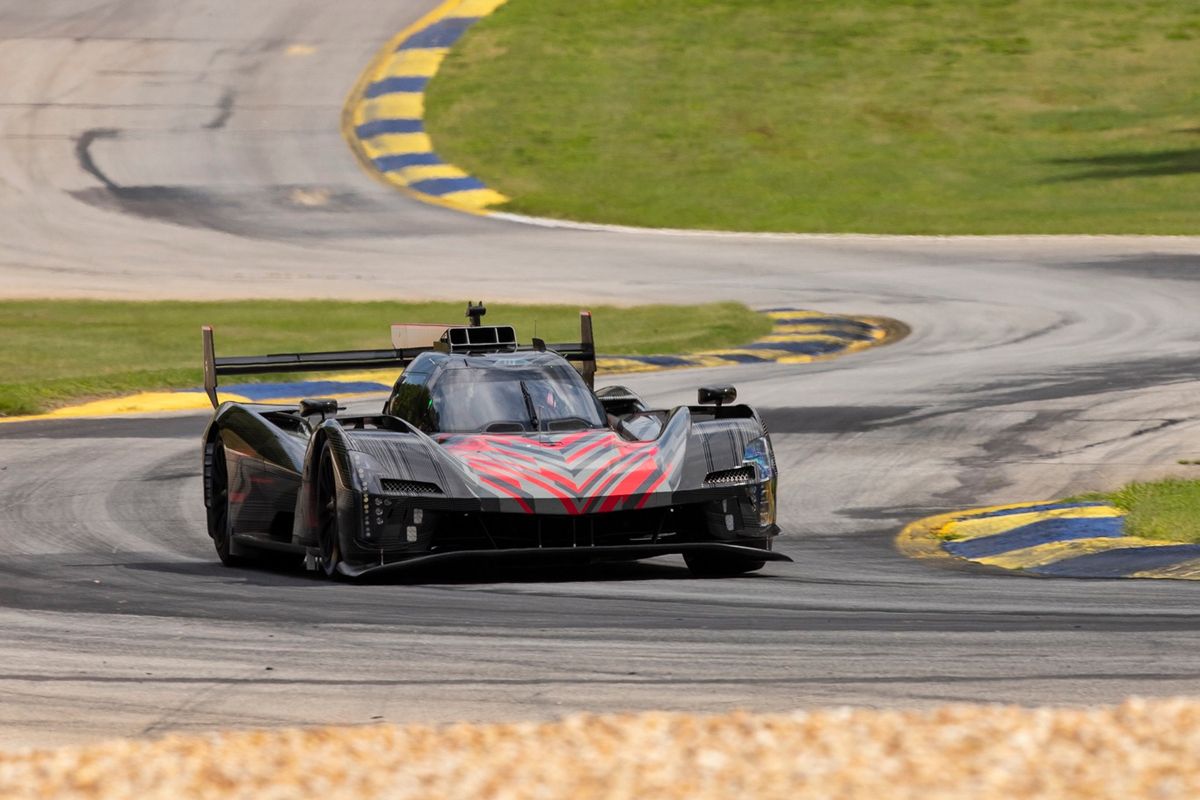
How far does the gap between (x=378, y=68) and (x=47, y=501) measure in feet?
102

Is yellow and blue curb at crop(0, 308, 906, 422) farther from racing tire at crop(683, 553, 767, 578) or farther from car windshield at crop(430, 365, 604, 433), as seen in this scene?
racing tire at crop(683, 553, 767, 578)

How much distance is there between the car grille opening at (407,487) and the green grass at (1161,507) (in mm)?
4054

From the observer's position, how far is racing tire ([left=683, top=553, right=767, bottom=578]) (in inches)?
420

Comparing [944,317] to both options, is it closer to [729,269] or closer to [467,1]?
[729,269]

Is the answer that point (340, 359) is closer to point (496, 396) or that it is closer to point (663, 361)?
point (496, 396)

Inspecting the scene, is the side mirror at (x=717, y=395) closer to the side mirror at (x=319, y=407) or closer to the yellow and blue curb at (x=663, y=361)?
the side mirror at (x=319, y=407)

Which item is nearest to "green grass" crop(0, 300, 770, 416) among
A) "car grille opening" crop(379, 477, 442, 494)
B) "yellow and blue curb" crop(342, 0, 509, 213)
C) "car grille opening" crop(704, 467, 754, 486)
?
"yellow and blue curb" crop(342, 0, 509, 213)

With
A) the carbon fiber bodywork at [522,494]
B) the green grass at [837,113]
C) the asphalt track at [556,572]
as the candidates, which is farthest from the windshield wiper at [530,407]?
the green grass at [837,113]

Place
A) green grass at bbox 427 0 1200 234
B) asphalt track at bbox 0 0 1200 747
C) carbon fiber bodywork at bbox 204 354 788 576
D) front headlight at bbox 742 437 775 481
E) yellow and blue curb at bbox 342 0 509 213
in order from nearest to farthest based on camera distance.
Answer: asphalt track at bbox 0 0 1200 747, carbon fiber bodywork at bbox 204 354 788 576, front headlight at bbox 742 437 775 481, green grass at bbox 427 0 1200 234, yellow and blue curb at bbox 342 0 509 213

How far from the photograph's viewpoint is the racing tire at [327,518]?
404 inches

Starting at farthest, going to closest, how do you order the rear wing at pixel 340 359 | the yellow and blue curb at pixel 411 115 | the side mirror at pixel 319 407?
the yellow and blue curb at pixel 411 115 → the rear wing at pixel 340 359 → the side mirror at pixel 319 407

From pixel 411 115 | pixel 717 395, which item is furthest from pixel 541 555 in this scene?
pixel 411 115

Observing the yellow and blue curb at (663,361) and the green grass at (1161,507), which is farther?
the yellow and blue curb at (663,361)

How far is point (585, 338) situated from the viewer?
486 inches
